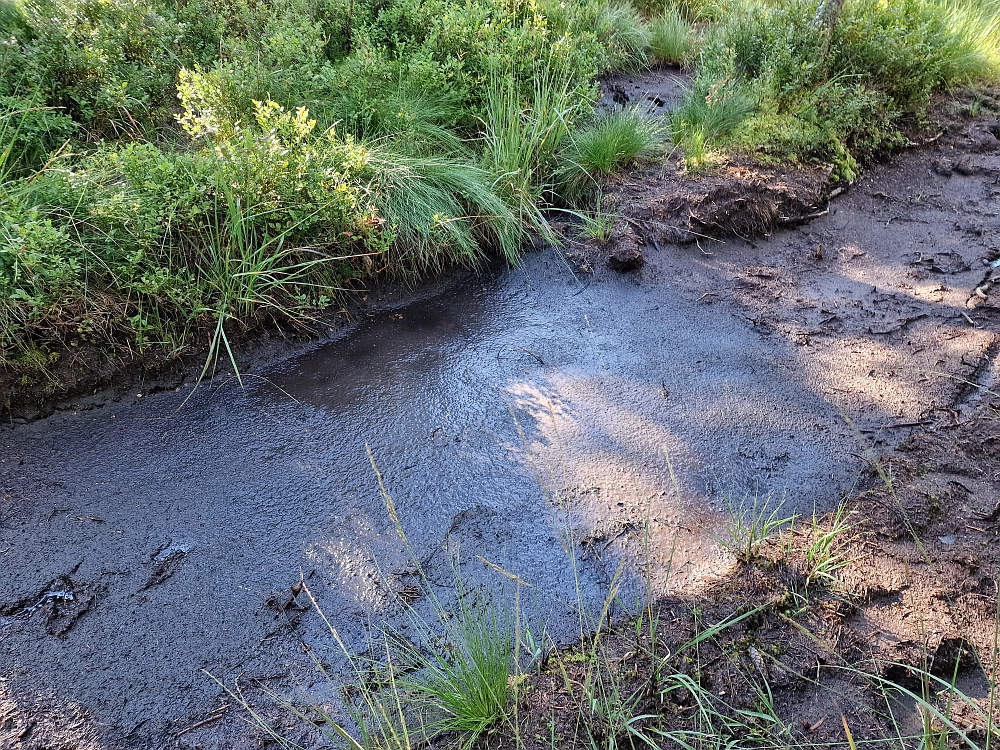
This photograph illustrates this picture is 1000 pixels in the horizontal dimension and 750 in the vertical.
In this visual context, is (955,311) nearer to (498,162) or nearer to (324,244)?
(498,162)

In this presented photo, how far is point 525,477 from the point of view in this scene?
9.88 ft

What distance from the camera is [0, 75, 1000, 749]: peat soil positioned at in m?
2.32

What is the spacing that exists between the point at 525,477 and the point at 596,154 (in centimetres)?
287

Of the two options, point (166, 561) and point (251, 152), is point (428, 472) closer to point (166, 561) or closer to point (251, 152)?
point (166, 561)

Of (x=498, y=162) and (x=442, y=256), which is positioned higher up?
(x=498, y=162)

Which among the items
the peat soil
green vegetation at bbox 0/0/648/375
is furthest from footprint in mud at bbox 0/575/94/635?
green vegetation at bbox 0/0/648/375

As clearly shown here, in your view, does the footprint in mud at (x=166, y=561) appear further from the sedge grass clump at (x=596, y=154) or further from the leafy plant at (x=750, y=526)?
the sedge grass clump at (x=596, y=154)

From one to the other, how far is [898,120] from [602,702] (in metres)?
5.75

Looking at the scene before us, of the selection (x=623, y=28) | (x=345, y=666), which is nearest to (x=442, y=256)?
(x=345, y=666)

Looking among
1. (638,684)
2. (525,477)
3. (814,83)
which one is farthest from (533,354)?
(814,83)

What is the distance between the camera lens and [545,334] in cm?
390

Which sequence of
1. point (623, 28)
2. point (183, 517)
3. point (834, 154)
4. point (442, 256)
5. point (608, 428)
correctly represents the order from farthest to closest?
point (623, 28), point (834, 154), point (442, 256), point (608, 428), point (183, 517)

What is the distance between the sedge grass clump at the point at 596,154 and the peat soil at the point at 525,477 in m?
0.65

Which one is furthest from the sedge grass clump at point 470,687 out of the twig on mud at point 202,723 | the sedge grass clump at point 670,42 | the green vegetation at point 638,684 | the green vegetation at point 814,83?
the sedge grass clump at point 670,42
